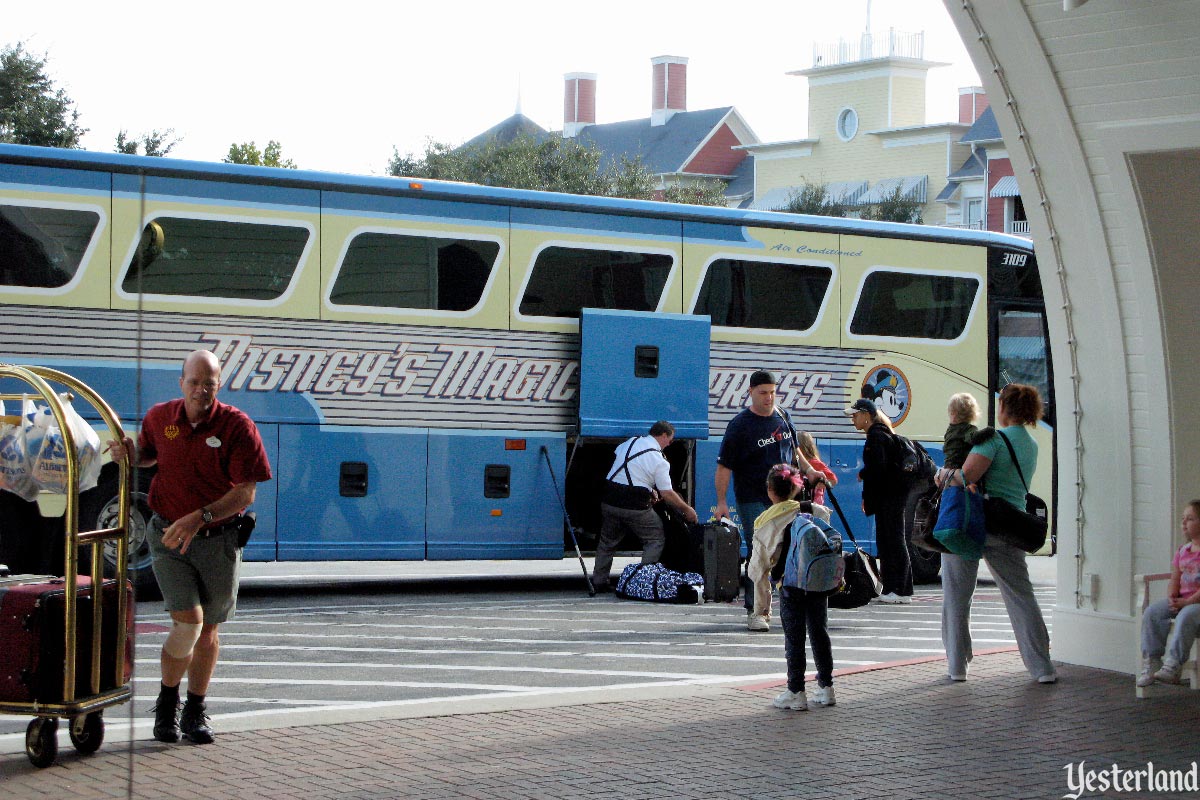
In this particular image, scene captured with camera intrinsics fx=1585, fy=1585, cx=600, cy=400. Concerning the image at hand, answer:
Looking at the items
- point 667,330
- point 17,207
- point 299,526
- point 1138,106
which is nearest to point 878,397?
point 667,330

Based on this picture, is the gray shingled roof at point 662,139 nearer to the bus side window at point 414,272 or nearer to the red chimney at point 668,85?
the red chimney at point 668,85

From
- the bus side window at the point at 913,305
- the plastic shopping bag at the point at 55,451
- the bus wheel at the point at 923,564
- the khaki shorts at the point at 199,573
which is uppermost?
the bus side window at the point at 913,305

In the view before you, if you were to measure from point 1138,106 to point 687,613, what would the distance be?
564 cm

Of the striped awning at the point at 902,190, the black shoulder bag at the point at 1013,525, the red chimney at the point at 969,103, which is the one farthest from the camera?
the red chimney at the point at 969,103

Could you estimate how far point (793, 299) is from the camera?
50.2 feet

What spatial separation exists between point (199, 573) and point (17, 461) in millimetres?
1000

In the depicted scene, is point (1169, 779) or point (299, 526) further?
point (299, 526)

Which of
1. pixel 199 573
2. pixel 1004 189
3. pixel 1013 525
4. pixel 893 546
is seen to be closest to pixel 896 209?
Answer: pixel 1004 189

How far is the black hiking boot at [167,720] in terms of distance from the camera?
24.4 feet

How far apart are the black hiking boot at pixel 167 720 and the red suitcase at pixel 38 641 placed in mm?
363

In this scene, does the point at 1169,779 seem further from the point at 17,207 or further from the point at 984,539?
the point at 17,207

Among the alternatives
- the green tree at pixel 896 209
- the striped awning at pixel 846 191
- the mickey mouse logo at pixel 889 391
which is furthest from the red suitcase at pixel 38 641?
the striped awning at pixel 846 191

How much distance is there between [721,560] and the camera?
42.6 ft

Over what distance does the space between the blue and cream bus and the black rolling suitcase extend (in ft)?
5.58
